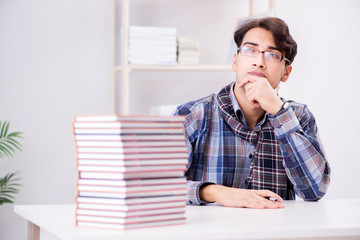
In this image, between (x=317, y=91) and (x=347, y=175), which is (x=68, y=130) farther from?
(x=347, y=175)

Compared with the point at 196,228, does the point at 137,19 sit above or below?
above

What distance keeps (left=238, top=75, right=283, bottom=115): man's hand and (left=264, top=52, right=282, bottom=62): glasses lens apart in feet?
0.33

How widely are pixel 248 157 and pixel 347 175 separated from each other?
2.17 metres

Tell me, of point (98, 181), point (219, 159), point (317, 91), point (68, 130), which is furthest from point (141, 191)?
point (317, 91)

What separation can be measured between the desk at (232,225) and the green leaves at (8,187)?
1.60 m

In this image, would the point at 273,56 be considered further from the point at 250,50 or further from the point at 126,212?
the point at 126,212

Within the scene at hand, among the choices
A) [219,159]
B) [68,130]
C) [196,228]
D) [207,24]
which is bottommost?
[196,228]

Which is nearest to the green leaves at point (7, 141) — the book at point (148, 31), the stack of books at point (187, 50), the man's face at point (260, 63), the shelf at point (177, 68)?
the shelf at point (177, 68)

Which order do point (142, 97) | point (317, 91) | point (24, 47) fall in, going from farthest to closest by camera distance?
point (317, 91) → point (142, 97) → point (24, 47)

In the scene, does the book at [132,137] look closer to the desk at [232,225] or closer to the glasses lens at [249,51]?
the desk at [232,225]

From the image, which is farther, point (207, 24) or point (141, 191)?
point (207, 24)

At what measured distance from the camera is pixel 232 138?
1.94 metres

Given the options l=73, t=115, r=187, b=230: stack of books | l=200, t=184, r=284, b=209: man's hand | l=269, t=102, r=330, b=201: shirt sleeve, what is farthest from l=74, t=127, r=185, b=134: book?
l=269, t=102, r=330, b=201: shirt sleeve

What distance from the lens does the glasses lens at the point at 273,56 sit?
1.93 m
